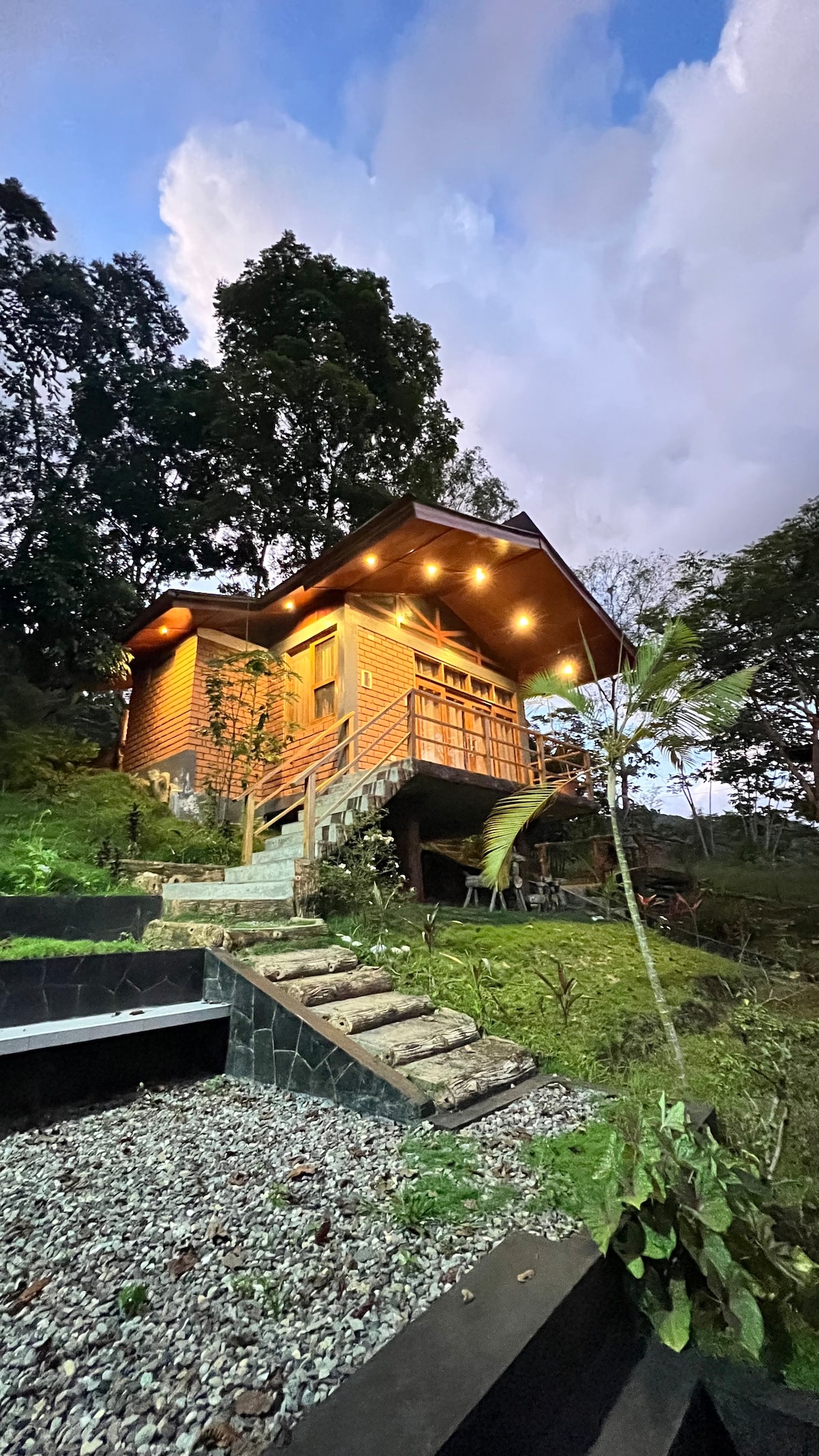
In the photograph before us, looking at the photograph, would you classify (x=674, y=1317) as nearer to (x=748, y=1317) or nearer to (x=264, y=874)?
(x=748, y=1317)

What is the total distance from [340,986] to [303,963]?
14.4 inches

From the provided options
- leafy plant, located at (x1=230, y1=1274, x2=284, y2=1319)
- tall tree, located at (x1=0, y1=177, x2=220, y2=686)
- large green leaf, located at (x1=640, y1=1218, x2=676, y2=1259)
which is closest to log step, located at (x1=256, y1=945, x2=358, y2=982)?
leafy plant, located at (x1=230, y1=1274, x2=284, y2=1319)

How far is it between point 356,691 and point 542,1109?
7334mm

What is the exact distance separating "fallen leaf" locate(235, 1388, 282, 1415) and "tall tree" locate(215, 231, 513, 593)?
1697cm

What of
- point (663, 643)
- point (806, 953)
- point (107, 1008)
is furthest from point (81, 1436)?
point (806, 953)

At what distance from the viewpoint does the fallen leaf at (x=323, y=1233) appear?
7.38 feet

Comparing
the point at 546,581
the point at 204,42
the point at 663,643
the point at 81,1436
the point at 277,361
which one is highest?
the point at 277,361

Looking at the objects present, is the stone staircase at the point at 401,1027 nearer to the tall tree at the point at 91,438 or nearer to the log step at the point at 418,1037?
the log step at the point at 418,1037

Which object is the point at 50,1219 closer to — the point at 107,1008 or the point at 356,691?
the point at 107,1008

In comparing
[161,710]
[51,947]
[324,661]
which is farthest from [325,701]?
[51,947]

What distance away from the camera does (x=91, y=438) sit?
17.4 meters

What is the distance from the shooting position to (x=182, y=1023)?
3.92 metres

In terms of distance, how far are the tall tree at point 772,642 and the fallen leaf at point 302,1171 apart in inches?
508

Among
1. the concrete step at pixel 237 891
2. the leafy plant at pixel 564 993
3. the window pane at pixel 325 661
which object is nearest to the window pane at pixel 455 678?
the window pane at pixel 325 661
